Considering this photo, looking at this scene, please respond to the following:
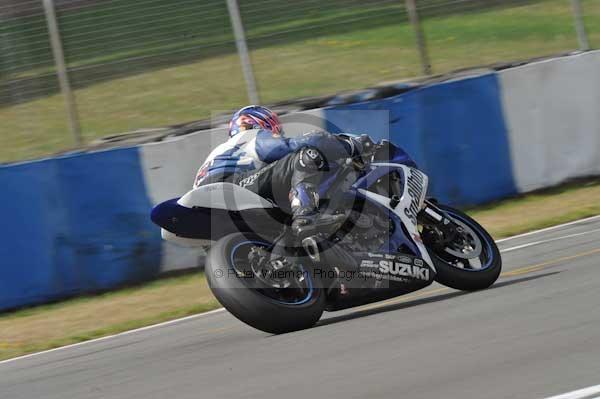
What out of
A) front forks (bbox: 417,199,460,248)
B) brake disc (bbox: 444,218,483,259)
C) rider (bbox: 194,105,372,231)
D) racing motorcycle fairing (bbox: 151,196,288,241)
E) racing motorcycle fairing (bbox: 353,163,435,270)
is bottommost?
brake disc (bbox: 444,218,483,259)

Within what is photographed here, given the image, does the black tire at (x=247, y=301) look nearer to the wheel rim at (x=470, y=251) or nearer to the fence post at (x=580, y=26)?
the wheel rim at (x=470, y=251)

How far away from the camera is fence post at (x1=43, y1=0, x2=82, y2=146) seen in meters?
10.6

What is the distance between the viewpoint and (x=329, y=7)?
11.8 metres

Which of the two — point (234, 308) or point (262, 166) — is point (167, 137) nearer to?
point (262, 166)

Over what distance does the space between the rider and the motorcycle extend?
0.35ft

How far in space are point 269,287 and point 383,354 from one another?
3.53ft

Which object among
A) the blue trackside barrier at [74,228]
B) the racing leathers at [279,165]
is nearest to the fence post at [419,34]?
the blue trackside barrier at [74,228]

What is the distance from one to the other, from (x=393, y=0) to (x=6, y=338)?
20.2 feet

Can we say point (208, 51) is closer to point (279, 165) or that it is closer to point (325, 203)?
point (279, 165)

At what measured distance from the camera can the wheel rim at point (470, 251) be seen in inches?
282

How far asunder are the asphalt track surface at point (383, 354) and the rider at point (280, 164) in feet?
2.90

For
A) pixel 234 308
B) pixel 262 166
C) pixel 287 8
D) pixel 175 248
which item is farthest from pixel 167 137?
pixel 234 308

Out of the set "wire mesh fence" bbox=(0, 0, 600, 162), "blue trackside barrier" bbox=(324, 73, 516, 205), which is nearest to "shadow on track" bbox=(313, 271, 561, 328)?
"blue trackside barrier" bbox=(324, 73, 516, 205)

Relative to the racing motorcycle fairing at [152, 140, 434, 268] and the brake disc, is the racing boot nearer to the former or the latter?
the racing motorcycle fairing at [152, 140, 434, 268]
